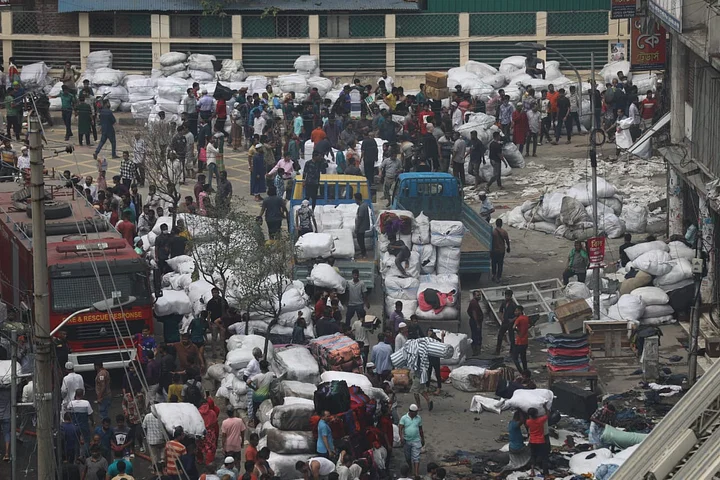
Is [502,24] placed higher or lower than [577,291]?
higher

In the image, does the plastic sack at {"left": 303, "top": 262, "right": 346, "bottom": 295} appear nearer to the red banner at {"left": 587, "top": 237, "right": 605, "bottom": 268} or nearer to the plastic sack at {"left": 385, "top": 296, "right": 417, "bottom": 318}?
the plastic sack at {"left": 385, "top": 296, "right": 417, "bottom": 318}

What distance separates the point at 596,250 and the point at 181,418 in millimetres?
7986

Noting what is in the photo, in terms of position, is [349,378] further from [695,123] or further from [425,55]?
[425,55]

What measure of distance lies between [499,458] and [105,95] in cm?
2225

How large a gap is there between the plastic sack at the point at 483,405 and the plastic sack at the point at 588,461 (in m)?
2.15

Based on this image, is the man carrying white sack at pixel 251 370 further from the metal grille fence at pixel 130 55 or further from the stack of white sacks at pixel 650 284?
the metal grille fence at pixel 130 55

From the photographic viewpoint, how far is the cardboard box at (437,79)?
39.2 meters

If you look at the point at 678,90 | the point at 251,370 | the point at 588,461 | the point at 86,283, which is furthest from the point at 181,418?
the point at 678,90

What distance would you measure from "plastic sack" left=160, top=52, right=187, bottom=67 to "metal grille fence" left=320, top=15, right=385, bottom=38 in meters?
4.18

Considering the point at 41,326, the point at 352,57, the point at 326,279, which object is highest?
the point at 352,57

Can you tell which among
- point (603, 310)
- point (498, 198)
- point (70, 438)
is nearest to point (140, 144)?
point (498, 198)

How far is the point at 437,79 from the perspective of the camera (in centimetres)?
3922

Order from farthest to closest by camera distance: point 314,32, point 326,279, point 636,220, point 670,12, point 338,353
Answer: point 314,32
point 636,220
point 670,12
point 326,279
point 338,353

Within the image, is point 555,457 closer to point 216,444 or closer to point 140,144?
point 216,444
